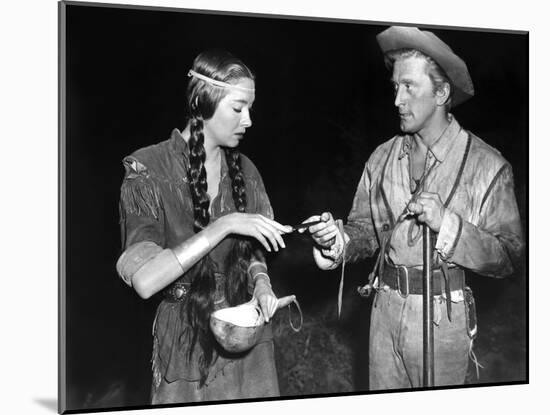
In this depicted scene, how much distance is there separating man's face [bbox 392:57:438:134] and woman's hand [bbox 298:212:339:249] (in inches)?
29.0

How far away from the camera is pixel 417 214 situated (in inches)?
265

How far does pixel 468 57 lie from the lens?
22.6 ft

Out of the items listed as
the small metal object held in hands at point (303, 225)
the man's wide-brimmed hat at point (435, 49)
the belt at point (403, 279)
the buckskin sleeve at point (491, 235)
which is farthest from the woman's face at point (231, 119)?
the buckskin sleeve at point (491, 235)

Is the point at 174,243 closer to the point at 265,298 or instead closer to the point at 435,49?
the point at 265,298

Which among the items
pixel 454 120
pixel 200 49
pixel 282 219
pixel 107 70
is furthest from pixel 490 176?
pixel 107 70

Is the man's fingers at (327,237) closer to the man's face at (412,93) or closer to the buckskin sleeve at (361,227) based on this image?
the buckskin sleeve at (361,227)

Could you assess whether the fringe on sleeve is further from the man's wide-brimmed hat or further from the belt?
the man's wide-brimmed hat

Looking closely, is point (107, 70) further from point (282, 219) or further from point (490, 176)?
point (490, 176)

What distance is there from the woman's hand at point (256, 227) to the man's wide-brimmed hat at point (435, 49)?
4.14ft

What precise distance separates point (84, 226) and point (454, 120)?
7.62 ft

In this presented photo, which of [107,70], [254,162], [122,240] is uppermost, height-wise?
[107,70]

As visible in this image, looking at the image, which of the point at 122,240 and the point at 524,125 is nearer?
the point at 122,240

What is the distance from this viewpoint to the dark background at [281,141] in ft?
20.0

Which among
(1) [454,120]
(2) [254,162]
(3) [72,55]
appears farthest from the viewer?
(1) [454,120]
